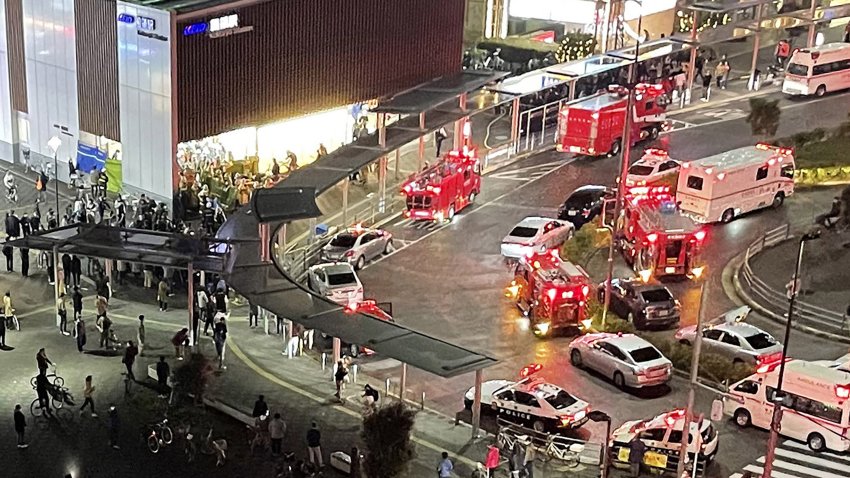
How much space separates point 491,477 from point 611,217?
67.4 ft

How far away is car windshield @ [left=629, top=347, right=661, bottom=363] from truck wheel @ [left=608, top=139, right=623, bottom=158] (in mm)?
21920

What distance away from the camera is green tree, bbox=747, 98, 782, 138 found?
218 feet

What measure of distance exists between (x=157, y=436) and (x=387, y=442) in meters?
6.78

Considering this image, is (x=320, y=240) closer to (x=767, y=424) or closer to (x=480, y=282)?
(x=480, y=282)

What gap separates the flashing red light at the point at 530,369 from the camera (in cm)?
4309

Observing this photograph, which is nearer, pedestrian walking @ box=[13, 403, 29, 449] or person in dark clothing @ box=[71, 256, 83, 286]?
pedestrian walking @ box=[13, 403, 29, 449]

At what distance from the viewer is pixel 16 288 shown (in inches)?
1967

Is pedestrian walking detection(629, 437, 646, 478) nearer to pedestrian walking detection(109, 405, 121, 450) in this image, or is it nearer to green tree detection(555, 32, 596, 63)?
pedestrian walking detection(109, 405, 121, 450)

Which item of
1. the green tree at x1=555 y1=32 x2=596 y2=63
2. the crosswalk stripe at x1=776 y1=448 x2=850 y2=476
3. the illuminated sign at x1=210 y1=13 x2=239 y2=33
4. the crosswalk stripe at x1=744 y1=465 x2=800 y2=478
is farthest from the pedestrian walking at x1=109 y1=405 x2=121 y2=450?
the green tree at x1=555 y1=32 x2=596 y2=63

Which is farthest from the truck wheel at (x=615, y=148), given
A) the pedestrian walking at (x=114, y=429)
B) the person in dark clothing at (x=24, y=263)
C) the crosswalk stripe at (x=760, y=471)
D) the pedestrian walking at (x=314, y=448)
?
the pedestrian walking at (x=114, y=429)

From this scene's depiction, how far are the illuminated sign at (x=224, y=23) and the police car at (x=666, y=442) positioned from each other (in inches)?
1061

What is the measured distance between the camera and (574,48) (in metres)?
77.9

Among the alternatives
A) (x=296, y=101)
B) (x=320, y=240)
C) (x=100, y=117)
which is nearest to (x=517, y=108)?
(x=296, y=101)

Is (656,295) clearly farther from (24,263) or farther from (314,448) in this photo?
(24,263)
